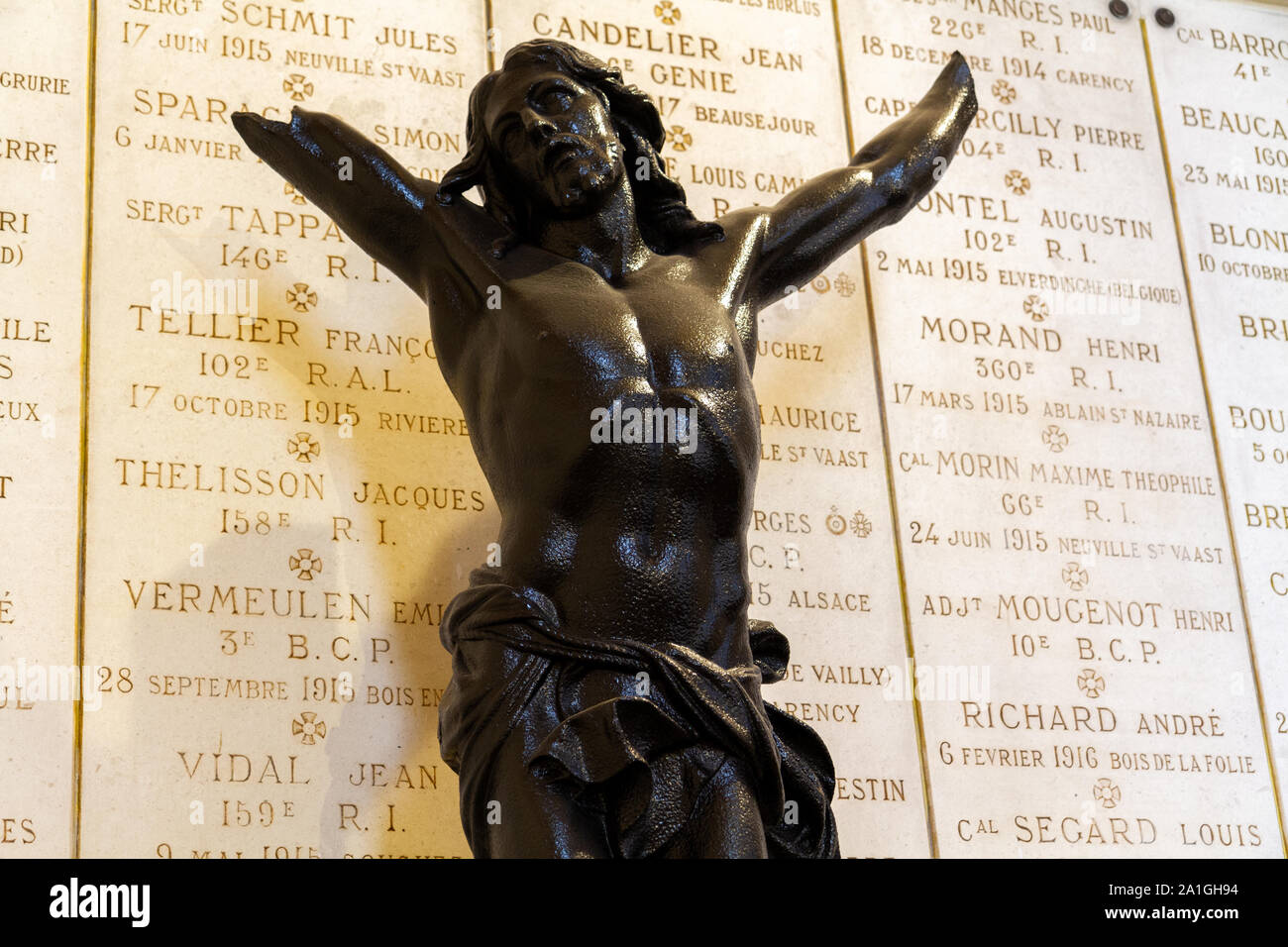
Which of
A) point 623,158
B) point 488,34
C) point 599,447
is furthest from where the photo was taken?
point 488,34

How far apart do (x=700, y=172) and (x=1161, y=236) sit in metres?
1.52

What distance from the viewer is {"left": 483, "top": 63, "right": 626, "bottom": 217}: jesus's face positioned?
13.7ft

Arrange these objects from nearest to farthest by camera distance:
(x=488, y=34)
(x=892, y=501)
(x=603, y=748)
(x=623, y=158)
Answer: (x=603, y=748) → (x=623, y=158) → (x=892, y=501) → (x=488, y=34)

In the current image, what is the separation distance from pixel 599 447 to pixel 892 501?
5.69 ft

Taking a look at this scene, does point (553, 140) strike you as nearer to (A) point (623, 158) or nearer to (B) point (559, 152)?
(B) point (559, 152)

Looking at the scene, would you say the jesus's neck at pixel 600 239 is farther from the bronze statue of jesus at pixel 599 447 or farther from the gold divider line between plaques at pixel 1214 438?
the gold divider line between plaques at pixel 1214 438

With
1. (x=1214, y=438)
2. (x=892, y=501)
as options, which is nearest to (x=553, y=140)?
(x=892, y=501)

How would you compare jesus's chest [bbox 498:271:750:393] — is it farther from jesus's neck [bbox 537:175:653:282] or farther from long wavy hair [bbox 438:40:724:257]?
long wavy hair [bbox 438:40:724:257]

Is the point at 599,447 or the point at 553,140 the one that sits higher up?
the point at 553,140

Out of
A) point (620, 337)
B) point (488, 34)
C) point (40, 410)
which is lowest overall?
point (620, 337)

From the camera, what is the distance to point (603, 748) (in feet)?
11.8

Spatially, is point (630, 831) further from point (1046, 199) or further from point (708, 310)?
point (1046, 199)

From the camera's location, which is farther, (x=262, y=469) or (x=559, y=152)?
(x=262, y=469)
